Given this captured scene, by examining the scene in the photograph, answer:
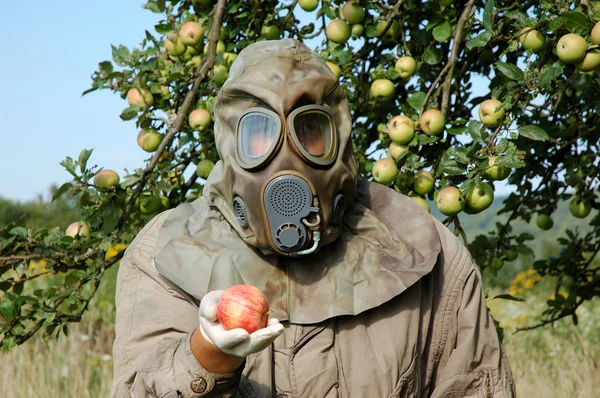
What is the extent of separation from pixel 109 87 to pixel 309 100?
132 cm

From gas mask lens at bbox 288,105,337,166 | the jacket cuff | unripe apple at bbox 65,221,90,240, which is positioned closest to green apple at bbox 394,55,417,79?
gas mask lens at bbox 288,105,337,166

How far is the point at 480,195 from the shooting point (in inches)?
105

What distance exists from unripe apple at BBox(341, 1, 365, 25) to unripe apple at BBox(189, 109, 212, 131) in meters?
0.67

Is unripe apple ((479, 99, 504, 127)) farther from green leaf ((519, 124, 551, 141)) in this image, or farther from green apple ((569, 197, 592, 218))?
green apple ((569, 197, 592, 218))

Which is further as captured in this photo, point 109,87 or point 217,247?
point 109,87

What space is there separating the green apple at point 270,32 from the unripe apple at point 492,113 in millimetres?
975

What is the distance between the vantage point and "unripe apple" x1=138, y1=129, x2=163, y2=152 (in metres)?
2.98

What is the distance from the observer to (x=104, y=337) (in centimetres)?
643

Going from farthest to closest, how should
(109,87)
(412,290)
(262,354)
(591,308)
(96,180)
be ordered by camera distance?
(591,308) < (109,87) < (96,180) < (412,290) < (262,354)

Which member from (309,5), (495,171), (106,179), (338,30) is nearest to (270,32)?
(309,5)

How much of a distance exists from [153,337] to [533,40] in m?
1.59

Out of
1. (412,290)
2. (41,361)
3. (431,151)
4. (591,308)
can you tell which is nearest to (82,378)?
(41,361)

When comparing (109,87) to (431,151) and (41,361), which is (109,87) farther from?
(41,361)

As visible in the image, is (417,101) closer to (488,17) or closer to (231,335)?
(488,17)
